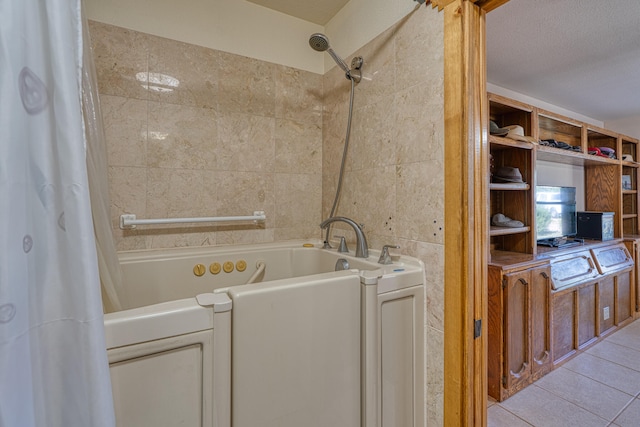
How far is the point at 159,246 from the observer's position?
1532 mm

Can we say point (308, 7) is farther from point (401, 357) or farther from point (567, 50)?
point (401, 357)

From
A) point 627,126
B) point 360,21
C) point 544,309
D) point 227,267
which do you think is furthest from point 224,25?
point 627,126

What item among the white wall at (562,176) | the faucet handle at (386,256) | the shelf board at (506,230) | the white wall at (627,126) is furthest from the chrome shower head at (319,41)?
the white wall at (627,126)

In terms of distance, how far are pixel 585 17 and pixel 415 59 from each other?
133 cm

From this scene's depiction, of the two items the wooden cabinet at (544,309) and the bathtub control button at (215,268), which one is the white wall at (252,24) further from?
the wooden cabinet at (544,309)

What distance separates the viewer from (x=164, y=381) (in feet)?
2.38

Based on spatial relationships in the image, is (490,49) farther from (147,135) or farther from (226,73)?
(147,135)

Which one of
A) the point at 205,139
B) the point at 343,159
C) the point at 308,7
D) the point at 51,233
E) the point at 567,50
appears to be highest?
the point at 308,7

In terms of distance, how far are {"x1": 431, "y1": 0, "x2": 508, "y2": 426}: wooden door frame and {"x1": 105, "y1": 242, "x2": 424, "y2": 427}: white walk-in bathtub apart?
0.49 feet

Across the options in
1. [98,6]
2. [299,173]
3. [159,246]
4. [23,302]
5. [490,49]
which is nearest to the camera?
[23,302]

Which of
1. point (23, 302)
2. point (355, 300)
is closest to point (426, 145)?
point (355, 300)

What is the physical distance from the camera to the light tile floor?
1.54 metres

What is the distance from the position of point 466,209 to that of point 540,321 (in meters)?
1.43

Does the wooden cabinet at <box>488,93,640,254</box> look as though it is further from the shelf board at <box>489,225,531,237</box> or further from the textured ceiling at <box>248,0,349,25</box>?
the textured ceiling at <box>248,0,349,25</box>
